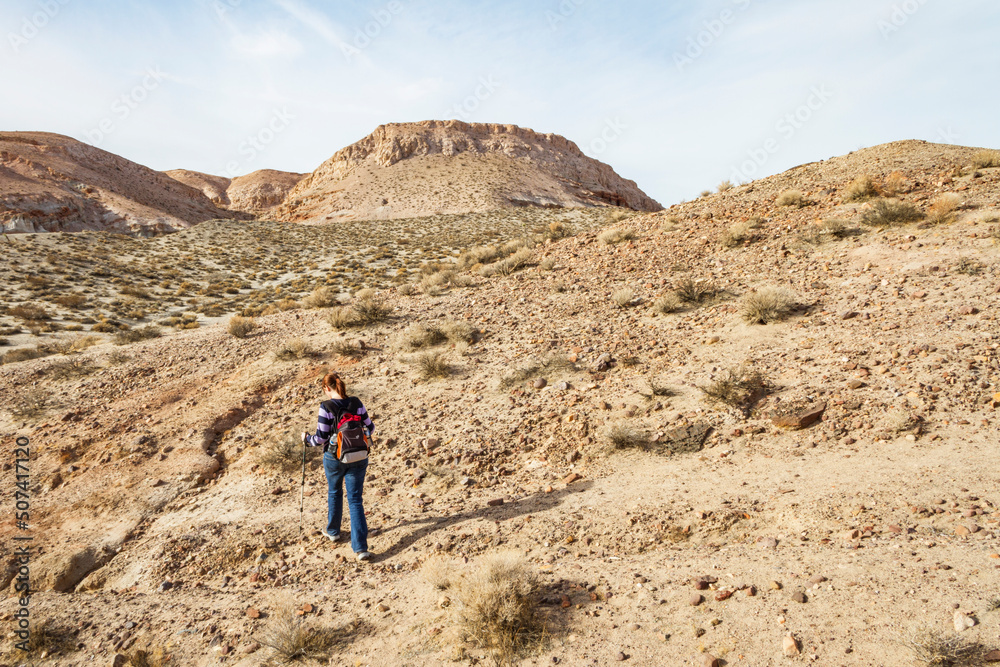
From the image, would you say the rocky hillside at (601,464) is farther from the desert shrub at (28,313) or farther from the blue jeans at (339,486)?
the desert shrub at (28,313)

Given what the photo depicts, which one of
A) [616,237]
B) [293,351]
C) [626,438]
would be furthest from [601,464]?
[616,237]

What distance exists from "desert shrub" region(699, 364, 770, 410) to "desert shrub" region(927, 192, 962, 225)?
20.7 feet

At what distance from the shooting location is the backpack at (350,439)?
16.9 feet

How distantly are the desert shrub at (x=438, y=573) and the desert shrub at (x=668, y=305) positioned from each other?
6451 mm

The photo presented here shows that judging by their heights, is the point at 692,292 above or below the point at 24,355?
above

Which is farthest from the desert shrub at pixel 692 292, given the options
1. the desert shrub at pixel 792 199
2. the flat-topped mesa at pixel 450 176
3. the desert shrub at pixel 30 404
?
the flat-topped mesa at pixel 450 176

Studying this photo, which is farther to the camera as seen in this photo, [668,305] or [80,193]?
[80,193]

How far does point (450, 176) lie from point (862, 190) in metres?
60.8

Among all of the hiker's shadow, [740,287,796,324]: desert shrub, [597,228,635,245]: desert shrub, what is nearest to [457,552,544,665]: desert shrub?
the hiker's shadow

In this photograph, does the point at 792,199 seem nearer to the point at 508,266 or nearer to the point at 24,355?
the point at 508,266

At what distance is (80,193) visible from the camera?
54.4 meters

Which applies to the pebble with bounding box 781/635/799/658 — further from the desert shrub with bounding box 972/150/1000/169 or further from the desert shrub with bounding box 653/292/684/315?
the desert shrub with bounding box 972/150/1000/169

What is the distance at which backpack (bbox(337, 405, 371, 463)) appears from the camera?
16.9 feet

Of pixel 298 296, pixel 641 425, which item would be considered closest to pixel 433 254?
pixel 298 296
